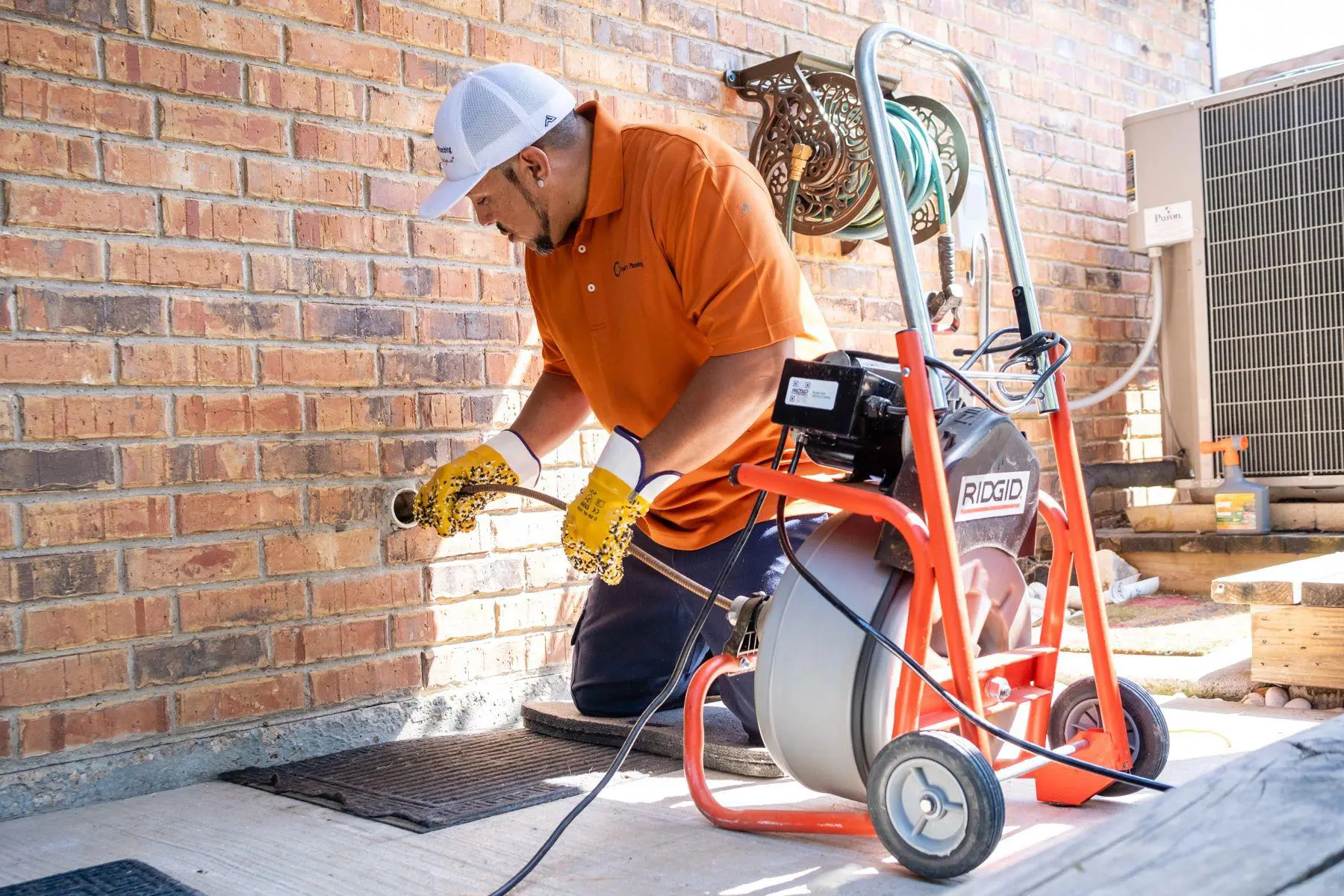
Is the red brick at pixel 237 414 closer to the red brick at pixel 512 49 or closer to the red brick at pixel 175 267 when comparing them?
the red brick at pixel 175 267

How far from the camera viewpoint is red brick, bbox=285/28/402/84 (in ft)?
8.35

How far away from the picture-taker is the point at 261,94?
249 cm

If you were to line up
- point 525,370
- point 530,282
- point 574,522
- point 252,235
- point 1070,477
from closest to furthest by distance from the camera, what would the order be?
point 1070,477 < point 574,522 < point 252,235 < point 530,282 < point 525,370

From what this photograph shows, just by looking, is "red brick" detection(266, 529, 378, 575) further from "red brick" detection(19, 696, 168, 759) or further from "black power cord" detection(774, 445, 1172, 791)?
"black power cord" detection(774, 445, 1172, 791)

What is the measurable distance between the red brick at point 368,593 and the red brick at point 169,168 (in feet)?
2.75

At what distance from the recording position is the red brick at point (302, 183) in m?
2.48

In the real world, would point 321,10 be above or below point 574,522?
above

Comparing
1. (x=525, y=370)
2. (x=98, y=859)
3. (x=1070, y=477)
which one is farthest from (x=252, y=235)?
(x=1070, y=477)

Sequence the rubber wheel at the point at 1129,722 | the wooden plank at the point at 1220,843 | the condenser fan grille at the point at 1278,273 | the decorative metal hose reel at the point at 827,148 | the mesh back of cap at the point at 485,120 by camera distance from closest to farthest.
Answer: the wooden plank at the point at 1220,843 → the rubber wheel at the point at 1129,722 → the mesh back of cap at the point at 485,120 → the decorative metal hose reel at the point at 827,148 → the condenser fan grille at the point at 1278,273

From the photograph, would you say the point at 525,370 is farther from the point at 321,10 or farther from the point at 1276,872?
the point at 1276,872

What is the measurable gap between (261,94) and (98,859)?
1480 mm

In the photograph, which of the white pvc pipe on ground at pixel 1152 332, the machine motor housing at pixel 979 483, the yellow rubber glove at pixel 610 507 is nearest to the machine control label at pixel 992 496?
the machine motor housing at pixel 979 483

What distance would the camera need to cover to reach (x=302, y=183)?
2545 millimetres

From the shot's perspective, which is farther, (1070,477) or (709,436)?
(709,436)
